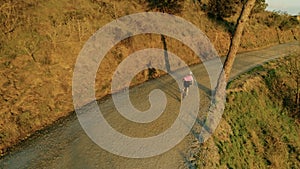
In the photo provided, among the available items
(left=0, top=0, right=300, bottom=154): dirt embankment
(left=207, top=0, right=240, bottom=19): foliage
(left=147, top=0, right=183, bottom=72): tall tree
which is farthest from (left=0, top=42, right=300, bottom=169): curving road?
(left=207, top=0, right=240, bottom=19): foliage

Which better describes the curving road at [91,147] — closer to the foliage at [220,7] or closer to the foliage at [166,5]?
the foliage at [166,5]

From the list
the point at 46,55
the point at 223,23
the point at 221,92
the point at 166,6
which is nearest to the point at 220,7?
the point at 223,23

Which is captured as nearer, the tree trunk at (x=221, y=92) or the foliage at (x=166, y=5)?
the tree trunk at (x=221, y=92)

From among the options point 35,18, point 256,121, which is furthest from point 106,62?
point 256,121

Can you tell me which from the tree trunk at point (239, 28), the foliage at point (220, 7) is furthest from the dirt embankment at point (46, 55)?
the foliage at point (220, 7)

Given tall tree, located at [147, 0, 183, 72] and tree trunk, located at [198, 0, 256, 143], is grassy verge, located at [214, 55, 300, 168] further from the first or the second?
tall tree, located at [147, 0, 183, 72]

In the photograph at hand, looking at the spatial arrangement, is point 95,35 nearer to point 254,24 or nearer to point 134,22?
point 134,22

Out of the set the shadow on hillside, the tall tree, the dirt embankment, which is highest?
the tall tree
